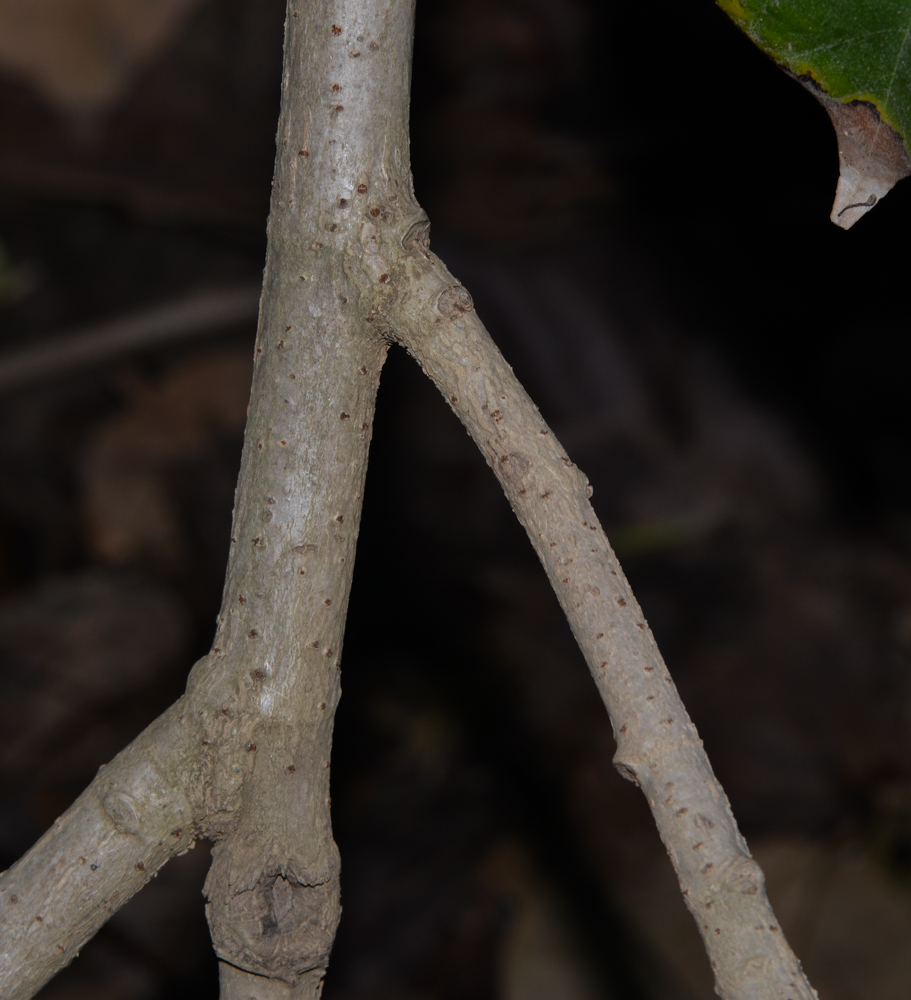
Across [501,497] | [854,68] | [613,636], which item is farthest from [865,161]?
[501,497]

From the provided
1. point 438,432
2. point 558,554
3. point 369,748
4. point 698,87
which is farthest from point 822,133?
point 558,554

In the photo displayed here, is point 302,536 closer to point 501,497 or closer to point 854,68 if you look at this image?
point 854,68

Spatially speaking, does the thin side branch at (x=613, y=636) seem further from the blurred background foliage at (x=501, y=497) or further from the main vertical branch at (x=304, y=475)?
the blurred background foliage at (x=501, y=497)

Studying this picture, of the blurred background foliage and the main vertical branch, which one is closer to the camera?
the main vertical branch

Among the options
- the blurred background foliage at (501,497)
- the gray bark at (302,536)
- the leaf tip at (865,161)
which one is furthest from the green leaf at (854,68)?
the blurred background foliage at (501,497)

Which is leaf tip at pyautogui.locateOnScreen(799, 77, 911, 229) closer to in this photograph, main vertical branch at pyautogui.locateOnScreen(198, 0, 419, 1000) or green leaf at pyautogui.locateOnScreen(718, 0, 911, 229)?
green leaf at pyautogui.locateOnScreen(718, 0, 911, 229)

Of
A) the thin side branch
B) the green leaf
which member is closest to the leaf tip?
the green leaf
